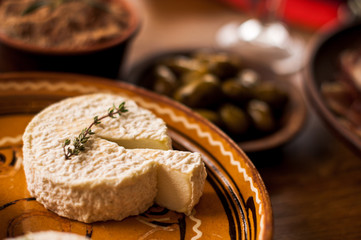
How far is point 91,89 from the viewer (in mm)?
1142

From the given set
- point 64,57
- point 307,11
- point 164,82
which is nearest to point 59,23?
point 64,57

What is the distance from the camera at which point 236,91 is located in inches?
58.0

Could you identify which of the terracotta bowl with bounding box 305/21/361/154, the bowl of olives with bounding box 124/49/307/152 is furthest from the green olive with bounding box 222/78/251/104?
the terracotta bowl with bounding box 305/21/361/154

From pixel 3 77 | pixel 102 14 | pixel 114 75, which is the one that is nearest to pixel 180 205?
pixel 3 77

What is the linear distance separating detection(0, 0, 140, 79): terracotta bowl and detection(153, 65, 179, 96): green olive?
145 mm

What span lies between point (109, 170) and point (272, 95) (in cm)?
83

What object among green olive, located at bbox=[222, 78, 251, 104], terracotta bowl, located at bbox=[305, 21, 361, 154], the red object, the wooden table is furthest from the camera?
the red object

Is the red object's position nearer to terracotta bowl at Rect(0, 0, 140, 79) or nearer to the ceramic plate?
terracotta bowl at Rect(0, 0, 140, 79)

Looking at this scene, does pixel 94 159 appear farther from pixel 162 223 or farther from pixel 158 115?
pixel 158 115

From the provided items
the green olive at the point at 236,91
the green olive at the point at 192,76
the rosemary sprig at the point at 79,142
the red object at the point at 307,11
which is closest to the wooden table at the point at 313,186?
the green olive at the point at 236,91

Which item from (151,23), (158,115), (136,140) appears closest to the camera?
(136,140)

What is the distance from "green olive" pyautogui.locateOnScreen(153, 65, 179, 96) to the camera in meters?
1.49

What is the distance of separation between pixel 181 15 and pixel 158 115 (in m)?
1.30

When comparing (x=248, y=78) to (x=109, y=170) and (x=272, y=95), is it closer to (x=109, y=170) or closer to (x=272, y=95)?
(x=272, y=95)
